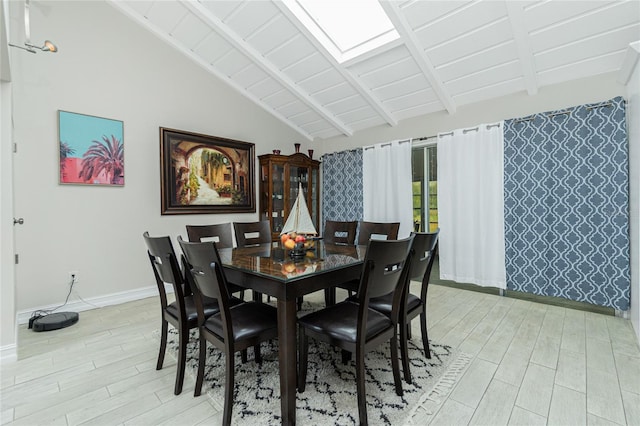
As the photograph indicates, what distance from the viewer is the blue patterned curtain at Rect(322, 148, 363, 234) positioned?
15.3ft

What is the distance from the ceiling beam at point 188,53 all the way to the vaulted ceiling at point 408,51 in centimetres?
1

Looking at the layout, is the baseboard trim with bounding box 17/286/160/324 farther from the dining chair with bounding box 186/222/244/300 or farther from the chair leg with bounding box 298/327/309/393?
the chair leg with bounding box 298/327/309/393

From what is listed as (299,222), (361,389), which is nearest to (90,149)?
(299,222)

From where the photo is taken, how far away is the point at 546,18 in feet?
8.02

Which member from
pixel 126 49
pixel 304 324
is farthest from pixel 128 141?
pixel 304 324

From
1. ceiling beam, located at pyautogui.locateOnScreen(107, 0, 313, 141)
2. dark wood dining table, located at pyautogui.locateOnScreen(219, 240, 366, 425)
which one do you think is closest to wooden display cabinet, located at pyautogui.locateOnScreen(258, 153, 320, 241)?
ceiling beam, located at pyautogui.locateOnScreen(107, 0, 313, 141)

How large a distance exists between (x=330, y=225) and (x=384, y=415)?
198 cm

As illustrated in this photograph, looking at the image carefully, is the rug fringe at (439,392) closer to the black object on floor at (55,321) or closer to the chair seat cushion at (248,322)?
the chair seat cushion at (248,322)

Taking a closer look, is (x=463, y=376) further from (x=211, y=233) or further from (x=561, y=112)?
(x=561, y=112)

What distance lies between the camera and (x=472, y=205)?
354 cm

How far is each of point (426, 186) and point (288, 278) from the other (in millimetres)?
3268

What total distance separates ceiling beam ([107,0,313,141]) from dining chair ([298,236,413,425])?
3630 mm

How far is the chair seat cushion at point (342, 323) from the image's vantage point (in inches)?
58.6

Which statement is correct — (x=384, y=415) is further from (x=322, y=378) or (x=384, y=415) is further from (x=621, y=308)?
(x=621, y=308)
